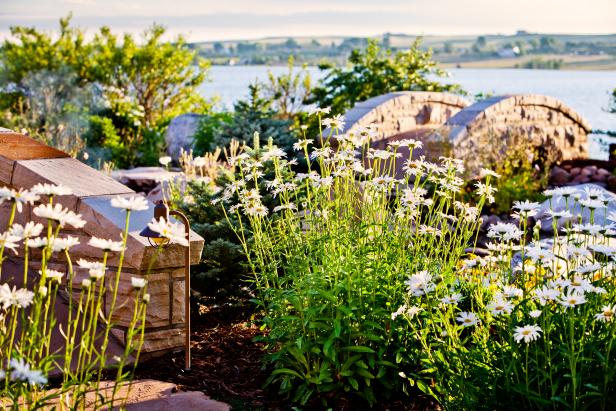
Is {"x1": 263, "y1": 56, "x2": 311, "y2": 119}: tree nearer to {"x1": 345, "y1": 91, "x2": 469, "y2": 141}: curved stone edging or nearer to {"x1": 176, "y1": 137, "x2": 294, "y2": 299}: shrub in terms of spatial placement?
{"x1": 345, "y1": 91, "x2": 469, "y2": 141}: curved stone edging

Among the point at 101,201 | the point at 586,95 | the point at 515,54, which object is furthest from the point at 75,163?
the point at 515,54

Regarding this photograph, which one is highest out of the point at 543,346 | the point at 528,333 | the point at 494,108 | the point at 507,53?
the point at 507,53

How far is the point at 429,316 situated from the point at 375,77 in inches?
392

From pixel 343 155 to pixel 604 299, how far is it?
134 centimetres

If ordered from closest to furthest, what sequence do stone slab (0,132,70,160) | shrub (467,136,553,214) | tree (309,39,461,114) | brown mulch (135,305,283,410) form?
1. brown mulch (135,305,283,410)
2. stone slab (0,132,70,160)
3. shrub (467,136,553,214)
4. tree (309,39,461,114)

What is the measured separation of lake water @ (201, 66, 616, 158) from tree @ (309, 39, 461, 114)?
1.62ft

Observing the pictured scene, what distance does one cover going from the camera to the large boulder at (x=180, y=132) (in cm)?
1194

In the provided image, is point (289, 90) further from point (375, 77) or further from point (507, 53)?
point (507, 53)

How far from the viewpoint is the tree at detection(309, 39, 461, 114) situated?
12875 mm

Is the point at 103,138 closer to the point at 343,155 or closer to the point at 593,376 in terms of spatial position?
the point at 343,155

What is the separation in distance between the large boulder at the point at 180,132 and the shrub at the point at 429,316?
26.5ft

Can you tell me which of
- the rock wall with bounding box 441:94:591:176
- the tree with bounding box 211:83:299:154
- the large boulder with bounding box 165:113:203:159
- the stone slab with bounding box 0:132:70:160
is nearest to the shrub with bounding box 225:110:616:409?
the stone slab with bounding box 0:132:70:160

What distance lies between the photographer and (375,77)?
42.2 ft

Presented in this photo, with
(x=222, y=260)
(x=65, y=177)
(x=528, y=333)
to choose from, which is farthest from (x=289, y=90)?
(x=528, y=333)
